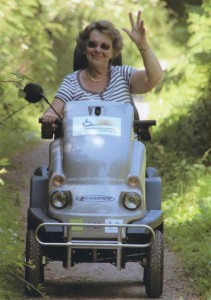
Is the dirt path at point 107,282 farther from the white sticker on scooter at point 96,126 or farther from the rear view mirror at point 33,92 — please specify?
the rear view mirror at point 33,92

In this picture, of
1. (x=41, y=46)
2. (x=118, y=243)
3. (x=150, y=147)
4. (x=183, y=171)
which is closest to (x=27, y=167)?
(x=150, y=147)

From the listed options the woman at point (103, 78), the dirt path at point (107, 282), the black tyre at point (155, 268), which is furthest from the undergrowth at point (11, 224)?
the black tyre at point (155, 268)

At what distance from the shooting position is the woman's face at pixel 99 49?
25.3 feet

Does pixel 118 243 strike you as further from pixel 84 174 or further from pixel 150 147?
pixel 150 147

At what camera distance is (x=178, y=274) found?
8.17 metres

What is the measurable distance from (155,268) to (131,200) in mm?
564

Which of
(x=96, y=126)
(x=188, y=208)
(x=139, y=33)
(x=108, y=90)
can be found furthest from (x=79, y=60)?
(x=188, y=208)

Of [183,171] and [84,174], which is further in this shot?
[183,171]

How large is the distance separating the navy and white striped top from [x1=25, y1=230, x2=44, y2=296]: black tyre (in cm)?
129

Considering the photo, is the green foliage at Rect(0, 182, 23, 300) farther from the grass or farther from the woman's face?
the woman's face

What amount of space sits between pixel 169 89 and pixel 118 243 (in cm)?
1423

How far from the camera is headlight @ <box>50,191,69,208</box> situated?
22.6 feet

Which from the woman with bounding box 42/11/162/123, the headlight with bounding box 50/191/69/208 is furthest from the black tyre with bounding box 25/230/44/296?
the woman with bounding box 42/11/162/123

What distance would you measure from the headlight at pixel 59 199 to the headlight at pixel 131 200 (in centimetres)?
44
